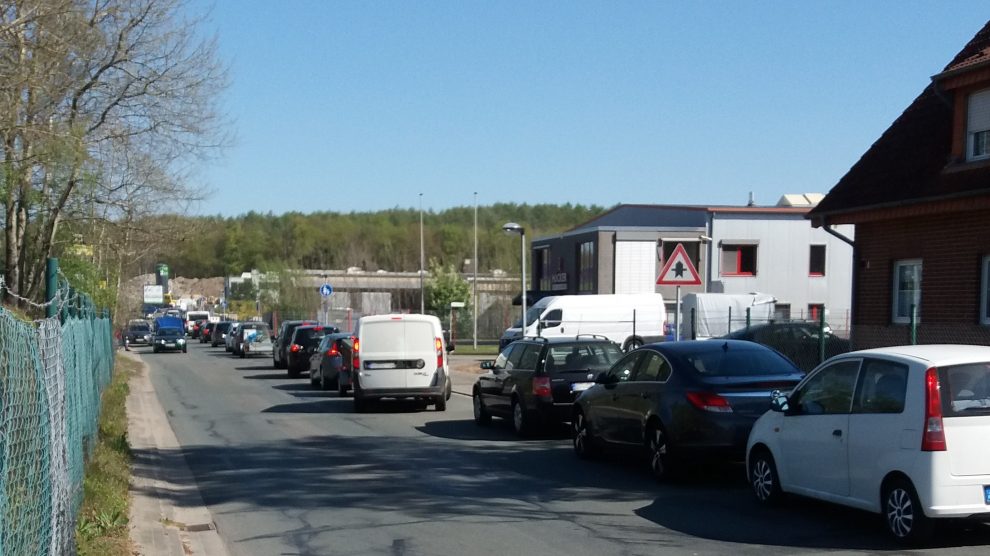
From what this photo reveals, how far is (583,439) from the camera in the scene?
14000mm

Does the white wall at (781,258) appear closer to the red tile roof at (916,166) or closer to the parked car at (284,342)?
the parked car at (284,342)

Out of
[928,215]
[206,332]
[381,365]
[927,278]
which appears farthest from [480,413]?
[206,332]

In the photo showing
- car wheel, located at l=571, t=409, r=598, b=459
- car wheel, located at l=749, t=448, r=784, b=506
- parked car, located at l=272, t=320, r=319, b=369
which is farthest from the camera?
parked car, located at l=272, t=320, r=319, b=369

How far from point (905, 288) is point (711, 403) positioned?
34.7 ft

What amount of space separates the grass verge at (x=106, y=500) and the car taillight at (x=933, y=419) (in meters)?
5.98

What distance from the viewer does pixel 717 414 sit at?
1134cm

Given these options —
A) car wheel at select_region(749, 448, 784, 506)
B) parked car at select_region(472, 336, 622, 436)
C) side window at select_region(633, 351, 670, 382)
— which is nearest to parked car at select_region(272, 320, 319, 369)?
parked car at select_region(472, 336, 622, 436)

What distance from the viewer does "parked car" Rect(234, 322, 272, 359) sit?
164ft

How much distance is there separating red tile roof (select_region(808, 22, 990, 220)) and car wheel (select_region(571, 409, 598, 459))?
791 centimetres

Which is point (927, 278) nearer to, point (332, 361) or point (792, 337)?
point (792, 337)

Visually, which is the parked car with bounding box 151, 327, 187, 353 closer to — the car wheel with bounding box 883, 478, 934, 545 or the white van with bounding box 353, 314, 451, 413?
the white van with bounding box 353, 314, 451, 413

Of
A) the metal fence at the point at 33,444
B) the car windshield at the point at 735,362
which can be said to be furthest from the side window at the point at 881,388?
the metal fence at the point at 33,444

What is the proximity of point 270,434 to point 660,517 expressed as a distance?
9.62 m

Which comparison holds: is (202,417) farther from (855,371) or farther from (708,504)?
(855,371)
